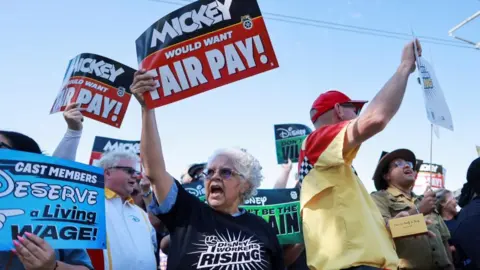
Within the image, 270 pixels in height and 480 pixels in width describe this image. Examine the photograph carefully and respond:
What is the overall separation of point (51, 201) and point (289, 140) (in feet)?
16.4

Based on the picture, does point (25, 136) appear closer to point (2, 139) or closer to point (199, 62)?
point (2, 139)

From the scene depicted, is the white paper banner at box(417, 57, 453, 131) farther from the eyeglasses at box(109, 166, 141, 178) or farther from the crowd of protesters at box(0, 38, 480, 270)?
the eyeglasses at box(109, 166, 141, 178)

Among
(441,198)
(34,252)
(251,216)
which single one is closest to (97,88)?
(251,216)

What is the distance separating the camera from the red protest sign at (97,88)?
4.37 metres

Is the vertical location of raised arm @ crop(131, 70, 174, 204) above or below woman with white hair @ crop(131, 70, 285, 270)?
above

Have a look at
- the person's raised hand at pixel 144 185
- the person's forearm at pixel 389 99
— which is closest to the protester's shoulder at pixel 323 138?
the person's forearm at pixel 389 99

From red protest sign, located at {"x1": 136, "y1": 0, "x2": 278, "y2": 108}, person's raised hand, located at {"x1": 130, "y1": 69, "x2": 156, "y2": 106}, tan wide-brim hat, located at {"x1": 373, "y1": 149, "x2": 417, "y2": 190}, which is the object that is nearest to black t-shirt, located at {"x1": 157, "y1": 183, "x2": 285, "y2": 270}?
person's raised hand, located at {"x1": 130, "y1": 69, "x2": 156, "y2": 106}

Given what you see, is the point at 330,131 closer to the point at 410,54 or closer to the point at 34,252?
the point at 410,54

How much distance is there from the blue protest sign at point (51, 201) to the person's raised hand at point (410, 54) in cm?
182

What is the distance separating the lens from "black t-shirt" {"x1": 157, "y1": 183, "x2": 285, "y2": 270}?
7.83 feet

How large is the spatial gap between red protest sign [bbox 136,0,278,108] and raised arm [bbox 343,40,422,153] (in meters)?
0.79

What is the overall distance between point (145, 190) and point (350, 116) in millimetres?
2377

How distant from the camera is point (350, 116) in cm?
286

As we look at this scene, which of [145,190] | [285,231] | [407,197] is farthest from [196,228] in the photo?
[407,197]
